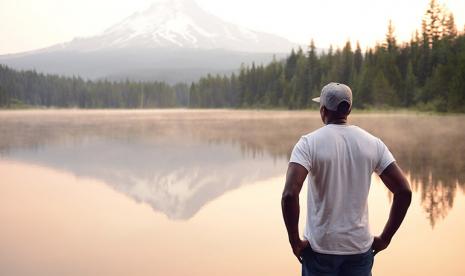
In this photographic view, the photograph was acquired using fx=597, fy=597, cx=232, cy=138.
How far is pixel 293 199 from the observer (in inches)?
142

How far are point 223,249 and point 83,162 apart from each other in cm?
1144

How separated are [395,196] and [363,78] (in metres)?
89.5

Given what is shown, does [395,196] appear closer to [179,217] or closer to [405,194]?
[405,194]

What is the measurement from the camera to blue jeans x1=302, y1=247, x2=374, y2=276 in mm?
3664

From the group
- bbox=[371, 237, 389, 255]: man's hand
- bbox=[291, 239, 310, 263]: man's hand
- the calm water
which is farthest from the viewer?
the calm water

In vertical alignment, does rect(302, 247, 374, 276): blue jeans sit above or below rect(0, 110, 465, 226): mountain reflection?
above

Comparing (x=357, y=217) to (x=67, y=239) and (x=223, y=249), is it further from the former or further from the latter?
(x=67, y=239)

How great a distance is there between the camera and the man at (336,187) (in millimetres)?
3514

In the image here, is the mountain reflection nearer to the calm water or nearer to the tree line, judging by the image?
the calm water

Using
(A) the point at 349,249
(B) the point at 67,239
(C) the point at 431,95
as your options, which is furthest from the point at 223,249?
(C) the point at 431,95

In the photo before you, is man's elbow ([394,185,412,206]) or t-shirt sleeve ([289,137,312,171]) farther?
man's elbow ([394,185,412,206])

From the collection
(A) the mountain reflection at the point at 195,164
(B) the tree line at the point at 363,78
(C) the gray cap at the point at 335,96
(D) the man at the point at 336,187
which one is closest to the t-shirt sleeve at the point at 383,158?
(D) the man at the point at 336,187

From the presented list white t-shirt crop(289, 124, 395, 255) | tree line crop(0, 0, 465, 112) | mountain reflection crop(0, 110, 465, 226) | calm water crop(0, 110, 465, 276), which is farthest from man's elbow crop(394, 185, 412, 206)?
tree line crop(0, 0, 465, 112)

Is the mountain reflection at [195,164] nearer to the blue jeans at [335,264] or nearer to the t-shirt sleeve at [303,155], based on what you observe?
the blue jeans at [335,264]
